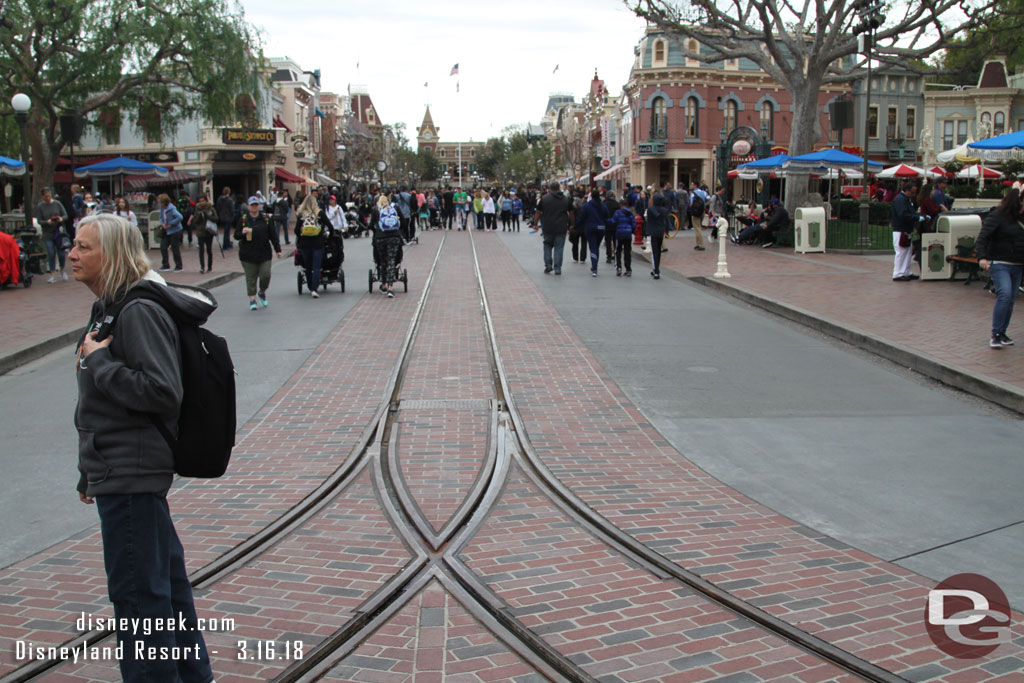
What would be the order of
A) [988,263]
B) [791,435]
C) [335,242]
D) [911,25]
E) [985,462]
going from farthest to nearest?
[911,25]
[335,242]
[988,263]
[791,435]
[985,462]

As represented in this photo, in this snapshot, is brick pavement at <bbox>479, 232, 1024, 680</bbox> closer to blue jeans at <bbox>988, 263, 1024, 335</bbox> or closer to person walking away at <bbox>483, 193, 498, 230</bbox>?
blue jeans at <bbox>988, 263, 1024, 335</bbox>

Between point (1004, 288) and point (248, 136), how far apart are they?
41.9 m

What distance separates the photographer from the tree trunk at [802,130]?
25.3 meters

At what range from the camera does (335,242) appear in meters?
15.9

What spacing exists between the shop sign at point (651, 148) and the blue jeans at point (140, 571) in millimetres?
51279

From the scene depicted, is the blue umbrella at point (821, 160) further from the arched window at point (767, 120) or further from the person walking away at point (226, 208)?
the arched window at point (767, 120)

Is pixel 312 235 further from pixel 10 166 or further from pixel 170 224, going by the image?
pixel 10 166

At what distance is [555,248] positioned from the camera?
63.1ft

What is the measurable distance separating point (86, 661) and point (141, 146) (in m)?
46.9

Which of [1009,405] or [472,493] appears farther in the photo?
[1009,405]

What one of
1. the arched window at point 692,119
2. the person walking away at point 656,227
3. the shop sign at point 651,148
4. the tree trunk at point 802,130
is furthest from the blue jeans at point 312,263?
the arched window at point 692,119

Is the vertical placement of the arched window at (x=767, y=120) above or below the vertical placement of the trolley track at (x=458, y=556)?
above

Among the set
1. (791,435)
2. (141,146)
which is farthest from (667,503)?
(141,146)

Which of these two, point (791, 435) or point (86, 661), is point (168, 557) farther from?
point (791, 435)
